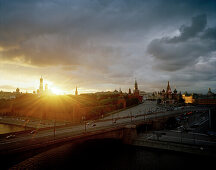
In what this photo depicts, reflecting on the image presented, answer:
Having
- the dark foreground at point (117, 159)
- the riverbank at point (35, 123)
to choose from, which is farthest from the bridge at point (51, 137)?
the riverbank at point (35, 123)

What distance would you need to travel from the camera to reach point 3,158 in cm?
1420

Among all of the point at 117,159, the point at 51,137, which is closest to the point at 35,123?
the point at 51,137

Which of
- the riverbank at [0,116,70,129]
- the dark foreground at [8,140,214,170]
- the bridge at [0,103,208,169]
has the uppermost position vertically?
the bridge at [0,103,208,169]

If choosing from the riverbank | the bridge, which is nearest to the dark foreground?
the bridge

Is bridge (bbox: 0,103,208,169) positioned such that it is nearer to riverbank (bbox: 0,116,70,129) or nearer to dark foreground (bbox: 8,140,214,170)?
dark foreground (bbox: 8,140,214,170)

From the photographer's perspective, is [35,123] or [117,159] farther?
[35,123]

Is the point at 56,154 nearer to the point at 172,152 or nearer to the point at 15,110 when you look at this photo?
the point at 172,152

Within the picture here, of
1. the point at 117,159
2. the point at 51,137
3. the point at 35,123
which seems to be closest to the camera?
the point at 51,137

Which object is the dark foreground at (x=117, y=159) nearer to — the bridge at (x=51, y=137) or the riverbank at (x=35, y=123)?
the bridge at (x=51, y=137)

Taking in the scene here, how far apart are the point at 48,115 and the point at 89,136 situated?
42.0 m

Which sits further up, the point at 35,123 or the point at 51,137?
the point at 51,137

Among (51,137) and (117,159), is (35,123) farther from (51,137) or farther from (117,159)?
(117,159)

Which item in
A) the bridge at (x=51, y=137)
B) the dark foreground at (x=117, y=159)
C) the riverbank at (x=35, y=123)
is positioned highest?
the bridge at (x=51, y=137)

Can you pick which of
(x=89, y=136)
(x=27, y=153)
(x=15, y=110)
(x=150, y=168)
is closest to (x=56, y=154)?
(x=89, y=136)
